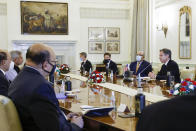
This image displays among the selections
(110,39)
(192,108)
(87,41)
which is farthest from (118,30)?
(192,108)

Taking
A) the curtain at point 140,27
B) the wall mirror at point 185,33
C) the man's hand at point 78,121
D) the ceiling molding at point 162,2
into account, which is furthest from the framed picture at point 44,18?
the man's hand at point 78,121

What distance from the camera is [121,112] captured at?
2.51 metres

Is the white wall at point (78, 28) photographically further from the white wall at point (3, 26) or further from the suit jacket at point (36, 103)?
the suit jacket at point (36, 103)

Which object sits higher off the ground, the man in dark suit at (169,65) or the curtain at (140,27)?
the curtain at (140,27)

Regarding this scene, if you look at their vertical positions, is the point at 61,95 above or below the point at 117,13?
below

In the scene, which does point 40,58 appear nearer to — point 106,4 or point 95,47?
point 95,47

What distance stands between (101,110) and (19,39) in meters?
8.67

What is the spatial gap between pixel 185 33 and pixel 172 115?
7921 mm

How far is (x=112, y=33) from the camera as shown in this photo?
11.7m

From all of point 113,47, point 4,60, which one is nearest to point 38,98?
point 4,60

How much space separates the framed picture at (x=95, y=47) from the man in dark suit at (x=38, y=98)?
902 centimetres

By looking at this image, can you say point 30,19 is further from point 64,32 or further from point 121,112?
point 121,112

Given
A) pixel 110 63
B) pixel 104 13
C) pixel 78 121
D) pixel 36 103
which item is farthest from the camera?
pixel 104 13

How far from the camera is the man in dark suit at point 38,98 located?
81.0 inches
